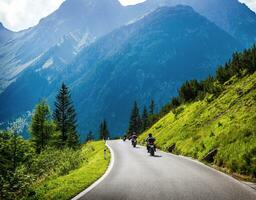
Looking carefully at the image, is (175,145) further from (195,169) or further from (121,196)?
(121,196)

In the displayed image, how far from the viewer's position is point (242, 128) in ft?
68.8

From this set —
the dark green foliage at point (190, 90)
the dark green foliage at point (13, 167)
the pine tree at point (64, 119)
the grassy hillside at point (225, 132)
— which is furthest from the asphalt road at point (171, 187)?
the pine tree at point (64, 119)

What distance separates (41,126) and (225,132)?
131 ft

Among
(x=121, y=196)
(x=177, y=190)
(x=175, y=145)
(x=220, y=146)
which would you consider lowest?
(x=175, y=145)

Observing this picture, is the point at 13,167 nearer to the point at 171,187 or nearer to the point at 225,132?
the point at 225,132

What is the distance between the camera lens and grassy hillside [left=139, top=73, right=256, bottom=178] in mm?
17516

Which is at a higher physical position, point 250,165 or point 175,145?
point 250,165

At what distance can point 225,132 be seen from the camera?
2298cm

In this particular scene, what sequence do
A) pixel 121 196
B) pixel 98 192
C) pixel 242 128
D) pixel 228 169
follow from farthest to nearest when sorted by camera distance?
1. pixel 242 128
2. pixel 228 169
3. pixel 98 192
4. pixel 121 196

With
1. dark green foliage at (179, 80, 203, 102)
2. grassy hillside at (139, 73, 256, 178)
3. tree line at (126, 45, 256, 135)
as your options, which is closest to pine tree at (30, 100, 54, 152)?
tree line at (126, 45, 256, 135)

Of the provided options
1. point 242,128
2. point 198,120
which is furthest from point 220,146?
point 198,120

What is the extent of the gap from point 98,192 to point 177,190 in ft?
9.34

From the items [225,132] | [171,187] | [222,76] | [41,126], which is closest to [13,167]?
[225,132]

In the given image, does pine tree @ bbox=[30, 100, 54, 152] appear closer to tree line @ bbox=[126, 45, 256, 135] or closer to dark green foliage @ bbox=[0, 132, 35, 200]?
dark green foliage @ bbox=[0, 132, 35, 200]
